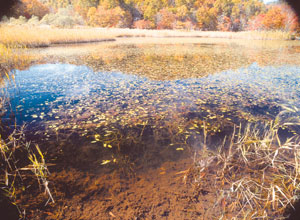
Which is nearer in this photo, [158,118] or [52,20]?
[158,118]

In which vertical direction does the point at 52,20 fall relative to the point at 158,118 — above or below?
above

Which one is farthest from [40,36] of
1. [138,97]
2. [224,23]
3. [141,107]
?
[224,23]

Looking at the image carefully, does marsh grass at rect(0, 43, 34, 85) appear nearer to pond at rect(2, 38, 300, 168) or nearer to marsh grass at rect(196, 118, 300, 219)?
pond at rect(2, 38, 300, 168)

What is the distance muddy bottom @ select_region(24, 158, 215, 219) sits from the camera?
162 cm

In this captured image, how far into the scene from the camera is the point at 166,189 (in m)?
1.89

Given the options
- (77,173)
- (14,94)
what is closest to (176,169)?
(77,173)

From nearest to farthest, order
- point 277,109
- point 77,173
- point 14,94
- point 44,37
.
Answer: point 77,173 → point 277,109 → point 14,94 → point 44,37

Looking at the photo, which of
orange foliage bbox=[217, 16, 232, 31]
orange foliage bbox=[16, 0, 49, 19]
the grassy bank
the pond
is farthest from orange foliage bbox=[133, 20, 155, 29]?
the pond

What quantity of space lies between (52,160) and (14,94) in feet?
10.6

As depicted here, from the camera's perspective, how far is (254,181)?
1932 mm

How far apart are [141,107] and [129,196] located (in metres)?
2.28

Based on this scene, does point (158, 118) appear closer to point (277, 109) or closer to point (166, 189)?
point (166, 189)

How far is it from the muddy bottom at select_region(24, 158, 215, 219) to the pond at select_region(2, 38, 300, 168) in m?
0.29

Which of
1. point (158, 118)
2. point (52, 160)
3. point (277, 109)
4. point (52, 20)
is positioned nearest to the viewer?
point (52, 160)
